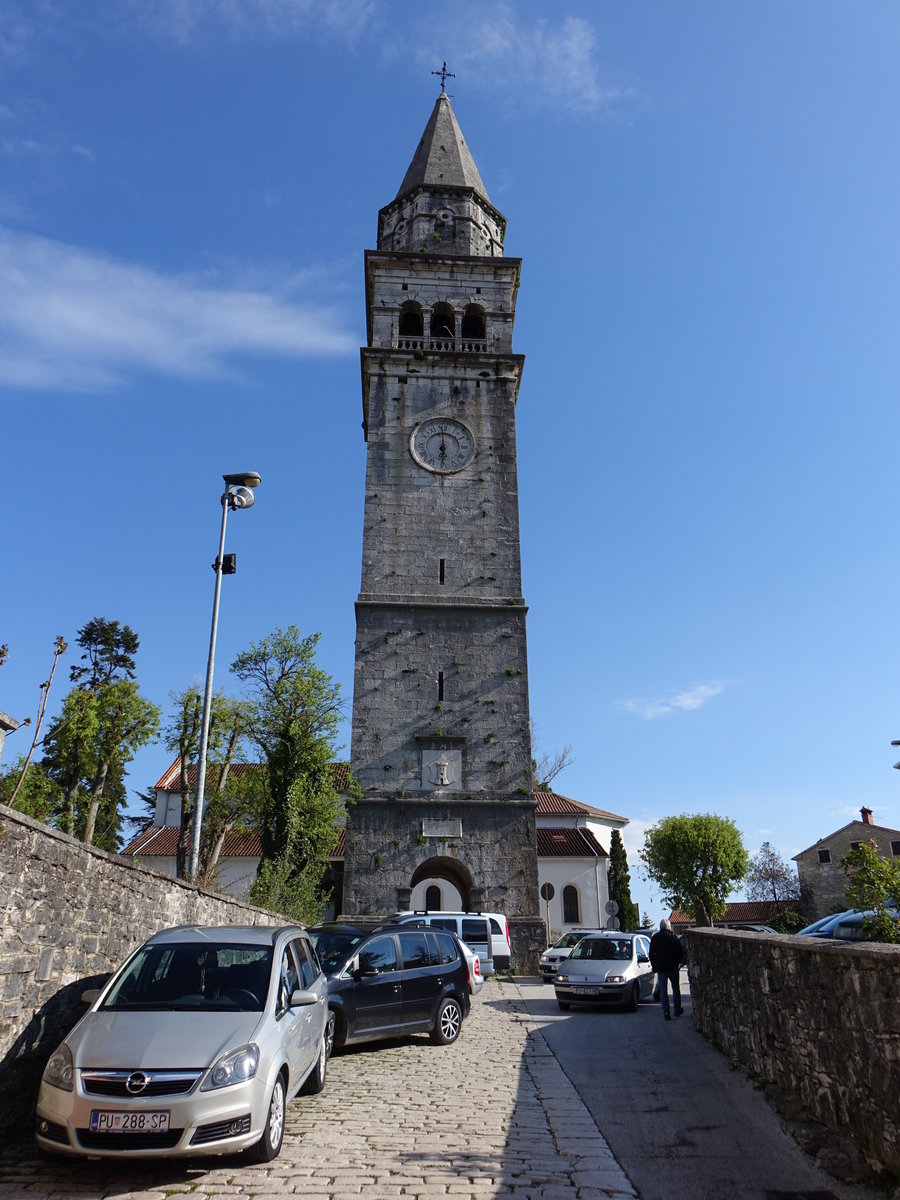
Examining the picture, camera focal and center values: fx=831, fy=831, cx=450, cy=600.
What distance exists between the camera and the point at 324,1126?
662cm

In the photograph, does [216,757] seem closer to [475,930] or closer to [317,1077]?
[475,930]

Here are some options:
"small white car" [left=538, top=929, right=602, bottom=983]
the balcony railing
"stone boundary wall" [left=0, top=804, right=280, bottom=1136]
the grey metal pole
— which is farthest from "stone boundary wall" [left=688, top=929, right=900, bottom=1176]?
the balcony railing

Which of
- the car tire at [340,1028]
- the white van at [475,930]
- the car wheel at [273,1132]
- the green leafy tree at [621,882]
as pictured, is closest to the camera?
the car wheel at [273,1132]

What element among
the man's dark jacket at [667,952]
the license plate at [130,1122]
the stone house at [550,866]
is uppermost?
the stone house at [550,866]

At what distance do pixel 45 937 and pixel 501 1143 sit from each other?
12.7ft

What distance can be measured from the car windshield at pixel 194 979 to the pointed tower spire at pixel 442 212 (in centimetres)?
2842

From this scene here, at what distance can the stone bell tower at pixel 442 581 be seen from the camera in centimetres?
2405

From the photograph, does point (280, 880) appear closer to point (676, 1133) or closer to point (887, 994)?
point (676, 1133)

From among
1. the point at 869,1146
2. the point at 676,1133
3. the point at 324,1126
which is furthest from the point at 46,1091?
the point at 869,1146

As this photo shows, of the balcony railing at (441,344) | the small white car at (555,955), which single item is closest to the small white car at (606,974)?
the small white car at (555,955)

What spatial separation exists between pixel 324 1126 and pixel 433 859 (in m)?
17.8

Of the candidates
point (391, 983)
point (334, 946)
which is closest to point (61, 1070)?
point (391, 983)

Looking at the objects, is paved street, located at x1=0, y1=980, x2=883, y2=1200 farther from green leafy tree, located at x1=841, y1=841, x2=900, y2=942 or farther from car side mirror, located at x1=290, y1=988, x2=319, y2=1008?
green leafy tree, located at x1=841, y1=841, x2=900, y2=942

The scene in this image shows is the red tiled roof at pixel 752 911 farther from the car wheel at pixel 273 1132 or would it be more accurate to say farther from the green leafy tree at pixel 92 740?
the car wheel at pixel 273 1132
